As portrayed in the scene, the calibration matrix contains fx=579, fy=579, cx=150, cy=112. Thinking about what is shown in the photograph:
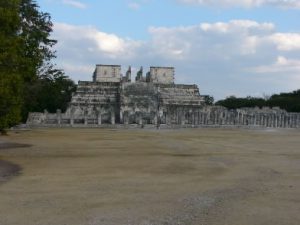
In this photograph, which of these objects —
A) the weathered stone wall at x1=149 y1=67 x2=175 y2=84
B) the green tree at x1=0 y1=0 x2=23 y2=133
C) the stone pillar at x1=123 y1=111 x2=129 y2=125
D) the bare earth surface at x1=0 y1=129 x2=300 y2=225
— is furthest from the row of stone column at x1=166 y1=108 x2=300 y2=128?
the green tree at x1=0 y1=0 x2=23 y2=133

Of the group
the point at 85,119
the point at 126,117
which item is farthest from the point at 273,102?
the point at 85,119

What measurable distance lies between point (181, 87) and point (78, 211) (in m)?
55.4

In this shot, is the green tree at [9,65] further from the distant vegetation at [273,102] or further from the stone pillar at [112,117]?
the distant vegetation at [273,102]

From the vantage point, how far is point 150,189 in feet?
40.6

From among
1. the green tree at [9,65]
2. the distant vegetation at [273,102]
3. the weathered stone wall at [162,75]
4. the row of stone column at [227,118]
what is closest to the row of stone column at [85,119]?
the row of stone column at [227,118]

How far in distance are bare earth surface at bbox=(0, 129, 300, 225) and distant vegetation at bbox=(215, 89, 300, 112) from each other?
244 feet

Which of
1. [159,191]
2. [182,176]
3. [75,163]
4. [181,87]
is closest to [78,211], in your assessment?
[159,191]

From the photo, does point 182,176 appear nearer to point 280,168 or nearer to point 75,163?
point 280,168

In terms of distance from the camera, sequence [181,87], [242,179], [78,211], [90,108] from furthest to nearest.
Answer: [181,87]
[90,108]
[242,179]
[78,211]

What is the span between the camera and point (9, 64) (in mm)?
18531

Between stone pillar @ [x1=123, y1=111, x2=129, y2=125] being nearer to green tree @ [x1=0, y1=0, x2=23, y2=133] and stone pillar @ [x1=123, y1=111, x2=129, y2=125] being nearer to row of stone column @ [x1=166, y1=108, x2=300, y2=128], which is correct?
row of stone column @ [x1=166, y1=108, x2=300, y2=128]

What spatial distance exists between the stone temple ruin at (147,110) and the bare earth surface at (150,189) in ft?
117

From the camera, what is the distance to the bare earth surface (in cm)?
938

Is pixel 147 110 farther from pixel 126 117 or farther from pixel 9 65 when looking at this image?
pixel 9 65
